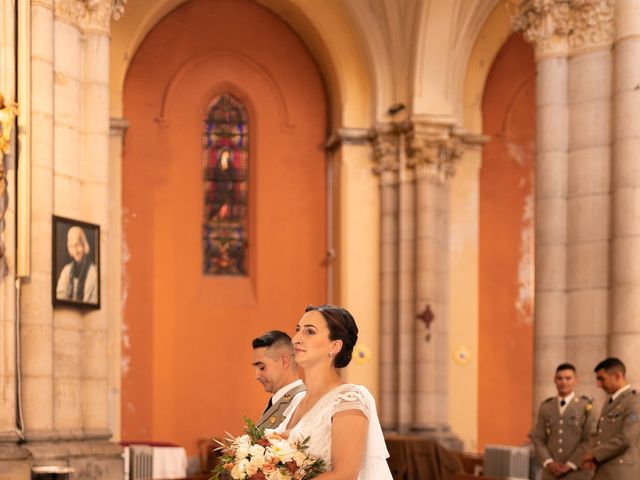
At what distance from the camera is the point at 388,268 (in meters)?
17.2

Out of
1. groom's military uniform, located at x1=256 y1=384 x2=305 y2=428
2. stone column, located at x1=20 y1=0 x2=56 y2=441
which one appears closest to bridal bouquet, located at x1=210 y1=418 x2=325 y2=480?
groom's military uniform, located at x1=256 y1=384 x2=305 y2=428

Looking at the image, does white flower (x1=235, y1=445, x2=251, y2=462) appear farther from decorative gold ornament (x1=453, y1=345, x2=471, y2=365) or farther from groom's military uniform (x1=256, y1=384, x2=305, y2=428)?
decorative gold ornament (x1=453, y1=345, x2=471, y2=365)

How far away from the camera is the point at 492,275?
1806cm

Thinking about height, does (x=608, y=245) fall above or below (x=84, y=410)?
above

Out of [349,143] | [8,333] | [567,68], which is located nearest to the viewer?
[8,333]

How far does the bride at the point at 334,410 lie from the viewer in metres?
4.34

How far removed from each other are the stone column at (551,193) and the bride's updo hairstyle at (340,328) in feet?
21.3

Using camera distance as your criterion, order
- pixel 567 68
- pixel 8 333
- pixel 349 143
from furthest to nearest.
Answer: pixel 349 143, pixel 567 68, pixel 8 333

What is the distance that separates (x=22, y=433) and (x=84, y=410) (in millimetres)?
931

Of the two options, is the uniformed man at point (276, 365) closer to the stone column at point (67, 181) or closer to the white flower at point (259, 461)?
the white flower at point (259, 461)

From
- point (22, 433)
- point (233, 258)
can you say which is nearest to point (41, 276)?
point (22, 433)

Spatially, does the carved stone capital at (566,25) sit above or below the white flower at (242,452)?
above

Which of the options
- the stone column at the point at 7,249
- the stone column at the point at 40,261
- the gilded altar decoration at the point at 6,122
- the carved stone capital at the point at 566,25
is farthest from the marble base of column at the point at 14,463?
the carved stone capital at the point at 566,25

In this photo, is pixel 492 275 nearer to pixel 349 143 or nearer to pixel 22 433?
pixel 349 143
